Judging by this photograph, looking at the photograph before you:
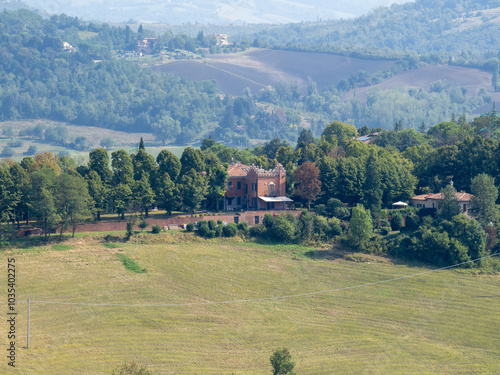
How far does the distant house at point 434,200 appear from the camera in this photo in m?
91.6

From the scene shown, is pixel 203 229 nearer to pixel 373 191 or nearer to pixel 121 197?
pixel 121 197

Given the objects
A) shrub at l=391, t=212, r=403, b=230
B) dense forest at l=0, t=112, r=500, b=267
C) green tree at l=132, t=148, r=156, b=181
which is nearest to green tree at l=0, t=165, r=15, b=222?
dense forest at l=0, t=112, r=500, b=267

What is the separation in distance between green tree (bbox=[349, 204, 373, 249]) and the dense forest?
107mm

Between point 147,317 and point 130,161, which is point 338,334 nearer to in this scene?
point 147,317

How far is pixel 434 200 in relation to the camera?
94.2 metres

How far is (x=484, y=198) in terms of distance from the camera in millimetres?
90062

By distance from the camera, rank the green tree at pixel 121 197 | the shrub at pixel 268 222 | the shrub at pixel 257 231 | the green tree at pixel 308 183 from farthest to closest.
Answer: the green tree at pixel 308 183, the shrub at pixel 268 222, the shrub at pixel 257 231, the green tree at pixel 121 197

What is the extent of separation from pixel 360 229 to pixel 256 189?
Result: 645 inches

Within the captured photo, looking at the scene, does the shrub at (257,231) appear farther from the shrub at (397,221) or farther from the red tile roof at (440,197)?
the red tile roof at (440,197)

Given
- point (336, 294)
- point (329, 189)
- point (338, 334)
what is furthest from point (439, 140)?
point (338, 334)

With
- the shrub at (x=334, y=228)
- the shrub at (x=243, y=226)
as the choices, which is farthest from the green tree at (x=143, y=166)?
the shrub at (x=334, y=228)

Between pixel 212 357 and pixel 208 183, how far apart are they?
36422mm

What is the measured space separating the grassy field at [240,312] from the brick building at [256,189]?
11.5m

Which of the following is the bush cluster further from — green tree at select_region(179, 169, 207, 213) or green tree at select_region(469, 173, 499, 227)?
green tree at select_region(469, 173, 499, 227)
